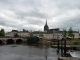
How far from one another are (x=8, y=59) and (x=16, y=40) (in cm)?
8037

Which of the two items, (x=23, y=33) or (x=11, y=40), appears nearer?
(x=11, y=40)

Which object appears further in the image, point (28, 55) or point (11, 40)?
point (11, 40)

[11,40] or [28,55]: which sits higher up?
Result: [11,40]

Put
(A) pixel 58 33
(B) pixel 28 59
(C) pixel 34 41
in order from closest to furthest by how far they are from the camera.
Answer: (B) pixel 28 59, (C) pixel 34 41, (A) pixel 58 33

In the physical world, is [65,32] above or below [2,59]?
above

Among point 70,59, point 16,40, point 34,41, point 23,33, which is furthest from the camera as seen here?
point 23,33

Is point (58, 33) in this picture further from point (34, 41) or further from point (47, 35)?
point (34, 41)

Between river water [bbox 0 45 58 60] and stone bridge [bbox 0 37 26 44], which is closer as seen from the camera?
river water [bbox 0 45 58 60]

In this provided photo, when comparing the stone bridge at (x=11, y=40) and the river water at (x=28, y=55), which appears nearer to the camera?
the river water at (x=28, y=55)

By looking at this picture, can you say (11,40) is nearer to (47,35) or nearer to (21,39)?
(21,39)

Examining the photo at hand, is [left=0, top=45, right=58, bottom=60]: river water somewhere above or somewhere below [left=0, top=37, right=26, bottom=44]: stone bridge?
below

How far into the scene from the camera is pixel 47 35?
144 m

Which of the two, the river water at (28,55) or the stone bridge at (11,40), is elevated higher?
the stone bridge at (11,40)

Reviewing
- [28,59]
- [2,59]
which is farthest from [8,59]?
[28,59]
